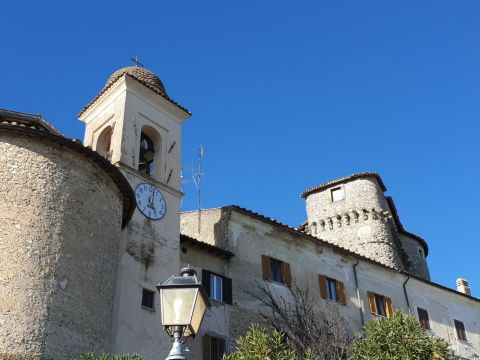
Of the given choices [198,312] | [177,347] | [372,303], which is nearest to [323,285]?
[372,303]

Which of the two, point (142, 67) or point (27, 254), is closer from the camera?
point (27, 254)

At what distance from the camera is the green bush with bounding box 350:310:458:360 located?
15688mm

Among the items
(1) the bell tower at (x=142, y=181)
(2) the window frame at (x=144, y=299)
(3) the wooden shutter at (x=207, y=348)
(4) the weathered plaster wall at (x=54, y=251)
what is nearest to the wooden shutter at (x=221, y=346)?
(3) the wooden shutter at (x=207, y=348)

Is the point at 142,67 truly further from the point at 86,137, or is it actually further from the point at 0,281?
the point at 0,281

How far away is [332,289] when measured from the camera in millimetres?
26156

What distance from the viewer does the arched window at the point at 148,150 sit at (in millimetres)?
22528

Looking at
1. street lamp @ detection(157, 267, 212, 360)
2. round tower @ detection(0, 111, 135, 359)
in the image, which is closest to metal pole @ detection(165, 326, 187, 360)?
street lamp @ detection(157, 267, 212, 360)

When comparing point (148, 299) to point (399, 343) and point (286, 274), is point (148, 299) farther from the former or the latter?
point (286, 274)

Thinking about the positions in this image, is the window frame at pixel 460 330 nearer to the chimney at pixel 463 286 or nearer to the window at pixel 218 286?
the chimney at pixel 463 286

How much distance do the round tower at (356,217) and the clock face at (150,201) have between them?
19.2m

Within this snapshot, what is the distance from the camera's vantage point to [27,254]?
45.6ft

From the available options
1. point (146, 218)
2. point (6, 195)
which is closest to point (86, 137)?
point (146, 218)

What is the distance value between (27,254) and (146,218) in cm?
609

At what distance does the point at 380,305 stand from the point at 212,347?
1025 cm
